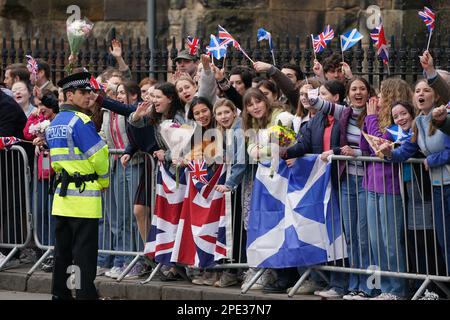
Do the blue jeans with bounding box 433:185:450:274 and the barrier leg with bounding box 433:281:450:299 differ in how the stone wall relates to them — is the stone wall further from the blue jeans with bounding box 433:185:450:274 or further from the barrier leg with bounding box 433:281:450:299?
the barrier leg with bounding box 433:281:450:299

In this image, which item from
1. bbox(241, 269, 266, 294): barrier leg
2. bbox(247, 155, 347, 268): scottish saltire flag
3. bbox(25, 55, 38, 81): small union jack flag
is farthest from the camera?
bbox(25, 55, 38, 81): small union jack flag

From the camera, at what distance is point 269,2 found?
65.1 feet

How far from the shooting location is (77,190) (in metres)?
12.2

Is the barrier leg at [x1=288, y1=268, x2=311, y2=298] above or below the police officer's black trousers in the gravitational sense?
below

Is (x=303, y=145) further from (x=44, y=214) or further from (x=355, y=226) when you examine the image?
(x=44, y=214)

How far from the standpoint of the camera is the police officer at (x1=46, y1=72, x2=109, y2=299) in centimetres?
1217

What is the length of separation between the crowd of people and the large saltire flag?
151 millimetres

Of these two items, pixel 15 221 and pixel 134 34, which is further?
pixel 134 34

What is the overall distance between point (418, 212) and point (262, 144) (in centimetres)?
169

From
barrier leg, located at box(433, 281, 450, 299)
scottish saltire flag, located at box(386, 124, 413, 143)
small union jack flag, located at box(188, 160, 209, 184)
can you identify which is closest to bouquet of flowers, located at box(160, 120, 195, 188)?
small union jack flag, located at box(188, 160, 209, 184)

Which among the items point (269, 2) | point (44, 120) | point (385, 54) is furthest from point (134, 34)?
point (385, 54)

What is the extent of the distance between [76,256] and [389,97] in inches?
121

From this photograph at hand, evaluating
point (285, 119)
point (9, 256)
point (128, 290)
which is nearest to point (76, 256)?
point (128, 290)
